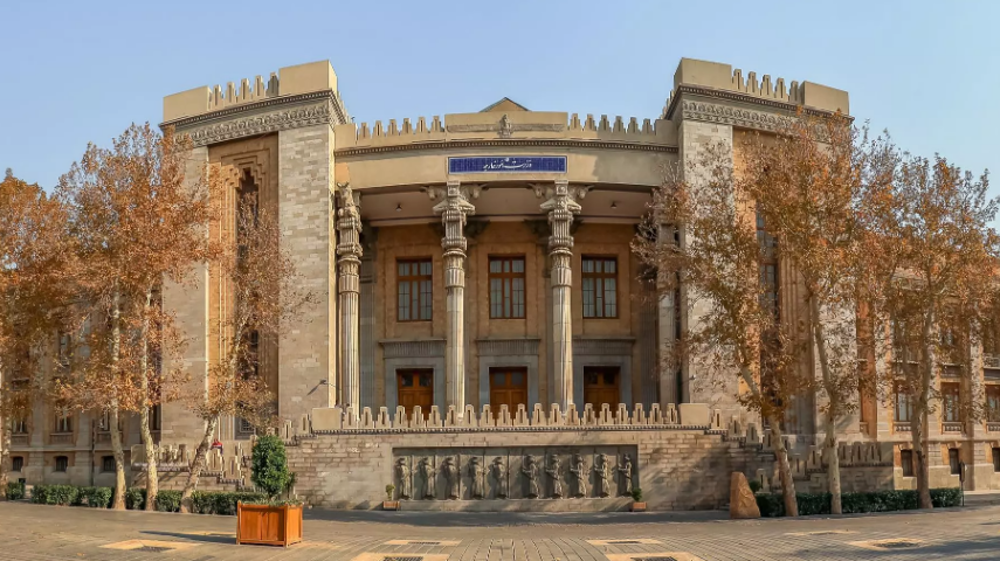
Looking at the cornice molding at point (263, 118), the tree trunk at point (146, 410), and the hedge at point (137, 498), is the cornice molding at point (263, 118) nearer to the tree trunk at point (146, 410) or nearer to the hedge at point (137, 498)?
the tree trunk at point (146, 410)

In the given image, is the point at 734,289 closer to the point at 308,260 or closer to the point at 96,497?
the point at 308,260

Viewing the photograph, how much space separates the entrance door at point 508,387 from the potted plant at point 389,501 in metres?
8.02

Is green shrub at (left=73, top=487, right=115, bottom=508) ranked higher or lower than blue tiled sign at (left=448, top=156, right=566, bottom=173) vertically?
lower

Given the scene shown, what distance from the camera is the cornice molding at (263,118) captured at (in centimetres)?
3228

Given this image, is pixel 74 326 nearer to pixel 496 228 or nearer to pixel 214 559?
pixel 214 559

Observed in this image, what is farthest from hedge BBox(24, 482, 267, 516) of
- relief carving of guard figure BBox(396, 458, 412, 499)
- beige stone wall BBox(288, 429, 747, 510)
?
relief carving of guard figure BBox(396, 458, 412, 499)

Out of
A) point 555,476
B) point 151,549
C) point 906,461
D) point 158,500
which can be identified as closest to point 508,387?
point 555,476

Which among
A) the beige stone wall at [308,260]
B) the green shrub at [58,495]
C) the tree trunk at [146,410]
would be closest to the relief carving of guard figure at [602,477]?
the beige stone wall at [308,260]

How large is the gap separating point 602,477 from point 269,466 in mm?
10723

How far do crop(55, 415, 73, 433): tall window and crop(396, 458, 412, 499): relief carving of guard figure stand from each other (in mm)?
18304

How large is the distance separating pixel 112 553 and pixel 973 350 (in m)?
34.5

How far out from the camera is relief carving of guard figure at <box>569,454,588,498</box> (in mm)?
27844

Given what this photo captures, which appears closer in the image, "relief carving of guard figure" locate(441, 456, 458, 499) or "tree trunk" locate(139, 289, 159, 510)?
"tree trunk" locate(139, 289, 159, 510)

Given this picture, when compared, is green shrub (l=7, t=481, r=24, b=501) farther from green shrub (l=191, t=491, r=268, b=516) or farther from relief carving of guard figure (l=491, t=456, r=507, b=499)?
relief carving of guard figure (l=491, t=456, r=507, b=499)
